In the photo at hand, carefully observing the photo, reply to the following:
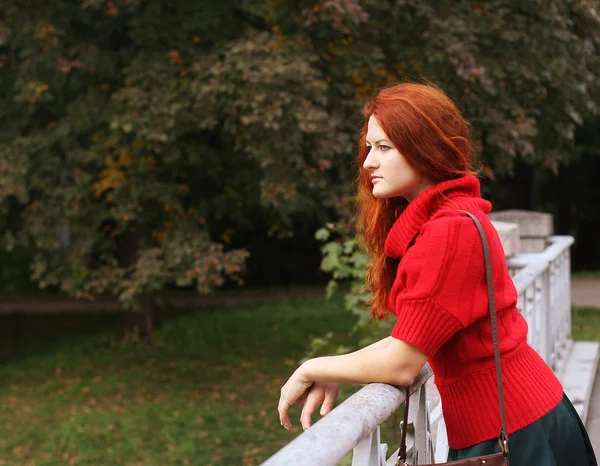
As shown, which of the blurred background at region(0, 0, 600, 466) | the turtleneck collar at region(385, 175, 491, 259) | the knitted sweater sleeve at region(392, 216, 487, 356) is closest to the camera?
the knitted sweater sleeve at region(392, 216, 487, 356)

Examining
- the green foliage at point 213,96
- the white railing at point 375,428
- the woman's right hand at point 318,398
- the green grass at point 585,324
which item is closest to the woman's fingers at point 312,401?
the woman's right hand at point 318,398

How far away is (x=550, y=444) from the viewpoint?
6.42ft

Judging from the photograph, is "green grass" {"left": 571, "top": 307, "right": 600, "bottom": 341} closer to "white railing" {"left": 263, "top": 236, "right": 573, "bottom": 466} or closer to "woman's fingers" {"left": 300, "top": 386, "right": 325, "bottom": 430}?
"white railing" {"left": 263, "top": 236, "right": 573, "bottom": 466}

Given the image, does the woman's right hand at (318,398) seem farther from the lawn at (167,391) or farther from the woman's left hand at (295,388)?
the lawn at (167,391)

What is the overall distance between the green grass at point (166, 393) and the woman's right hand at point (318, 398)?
6.88 meters

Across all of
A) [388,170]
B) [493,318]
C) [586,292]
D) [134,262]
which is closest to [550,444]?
[493,318]

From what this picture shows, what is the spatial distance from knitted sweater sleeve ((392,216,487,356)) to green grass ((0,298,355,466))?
23.5ft

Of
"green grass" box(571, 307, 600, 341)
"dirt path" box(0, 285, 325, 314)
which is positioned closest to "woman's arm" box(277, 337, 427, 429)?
"green grass" box(571, 307, 600, 341)

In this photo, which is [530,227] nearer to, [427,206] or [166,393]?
[427,206]

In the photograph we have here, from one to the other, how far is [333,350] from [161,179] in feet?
18.1

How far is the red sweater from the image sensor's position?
1.79 meters

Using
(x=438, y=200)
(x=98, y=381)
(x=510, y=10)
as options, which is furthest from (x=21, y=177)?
(x=438, y=200)

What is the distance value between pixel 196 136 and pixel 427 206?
33.4 ft

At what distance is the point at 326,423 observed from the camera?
155 centimetres
